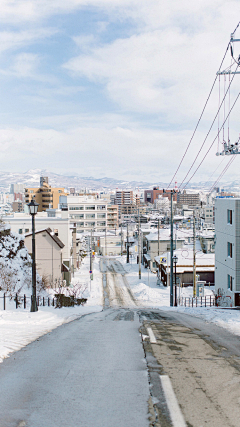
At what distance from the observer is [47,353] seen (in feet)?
24.7

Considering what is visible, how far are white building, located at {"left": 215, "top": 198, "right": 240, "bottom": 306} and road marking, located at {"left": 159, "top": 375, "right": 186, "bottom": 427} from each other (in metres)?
22.6

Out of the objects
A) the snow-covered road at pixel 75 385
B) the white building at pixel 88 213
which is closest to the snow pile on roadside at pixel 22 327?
the snow-covered road at pixel 75 385

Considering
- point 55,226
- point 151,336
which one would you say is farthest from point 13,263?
point 55,226

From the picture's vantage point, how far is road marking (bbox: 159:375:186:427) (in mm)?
4426

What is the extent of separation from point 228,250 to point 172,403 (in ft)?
83.3

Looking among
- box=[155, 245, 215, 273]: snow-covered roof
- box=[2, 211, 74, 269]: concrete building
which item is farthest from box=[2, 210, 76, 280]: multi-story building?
box=[155, 245, 215, 273]: snow-covered roof

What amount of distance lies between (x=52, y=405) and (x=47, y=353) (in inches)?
109

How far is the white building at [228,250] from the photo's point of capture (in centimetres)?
2688

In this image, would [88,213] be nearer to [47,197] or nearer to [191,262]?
[47,197]

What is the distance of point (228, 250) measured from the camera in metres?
28.8

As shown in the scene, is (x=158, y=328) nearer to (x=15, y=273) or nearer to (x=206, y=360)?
(x=206, y=360)

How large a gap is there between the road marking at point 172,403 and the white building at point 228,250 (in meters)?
22.6

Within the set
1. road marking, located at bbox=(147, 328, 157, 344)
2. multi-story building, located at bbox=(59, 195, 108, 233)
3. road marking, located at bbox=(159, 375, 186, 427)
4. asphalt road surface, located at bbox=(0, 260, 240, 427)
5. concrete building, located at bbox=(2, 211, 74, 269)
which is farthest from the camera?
multi-story building, located at bbox=(59, 195, 108, 233)

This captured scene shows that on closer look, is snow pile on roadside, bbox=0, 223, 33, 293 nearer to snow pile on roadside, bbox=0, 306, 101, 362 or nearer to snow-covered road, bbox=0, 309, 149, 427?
snow pile on roadside, bbox=0, 306, 101, 362
